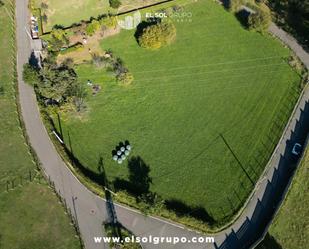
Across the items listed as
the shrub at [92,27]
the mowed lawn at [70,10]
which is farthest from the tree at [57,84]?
the mowed lawn at [70,10]

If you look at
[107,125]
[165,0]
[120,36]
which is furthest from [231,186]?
[165,0]

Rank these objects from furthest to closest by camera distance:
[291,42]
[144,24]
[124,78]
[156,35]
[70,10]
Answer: [70,10], [144,24], [291,42], [156,35], [124,78]

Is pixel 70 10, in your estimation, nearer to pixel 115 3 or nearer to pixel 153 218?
pixel 115 3

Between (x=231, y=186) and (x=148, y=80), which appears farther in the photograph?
(x=148, y=80)

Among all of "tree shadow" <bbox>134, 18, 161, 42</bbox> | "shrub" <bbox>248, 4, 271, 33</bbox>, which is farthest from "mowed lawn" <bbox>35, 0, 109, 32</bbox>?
"shrub" <bbox>248, 4, 271, 33</bbox>

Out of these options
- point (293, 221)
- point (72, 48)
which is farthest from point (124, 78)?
point (293, 221)

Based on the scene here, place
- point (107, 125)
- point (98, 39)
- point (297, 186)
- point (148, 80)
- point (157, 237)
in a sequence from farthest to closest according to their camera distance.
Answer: point (98, 39), point (148, 80), point (107, 125), point (297, 186), point (157, 237)

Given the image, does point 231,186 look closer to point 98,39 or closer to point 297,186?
point 297,186
